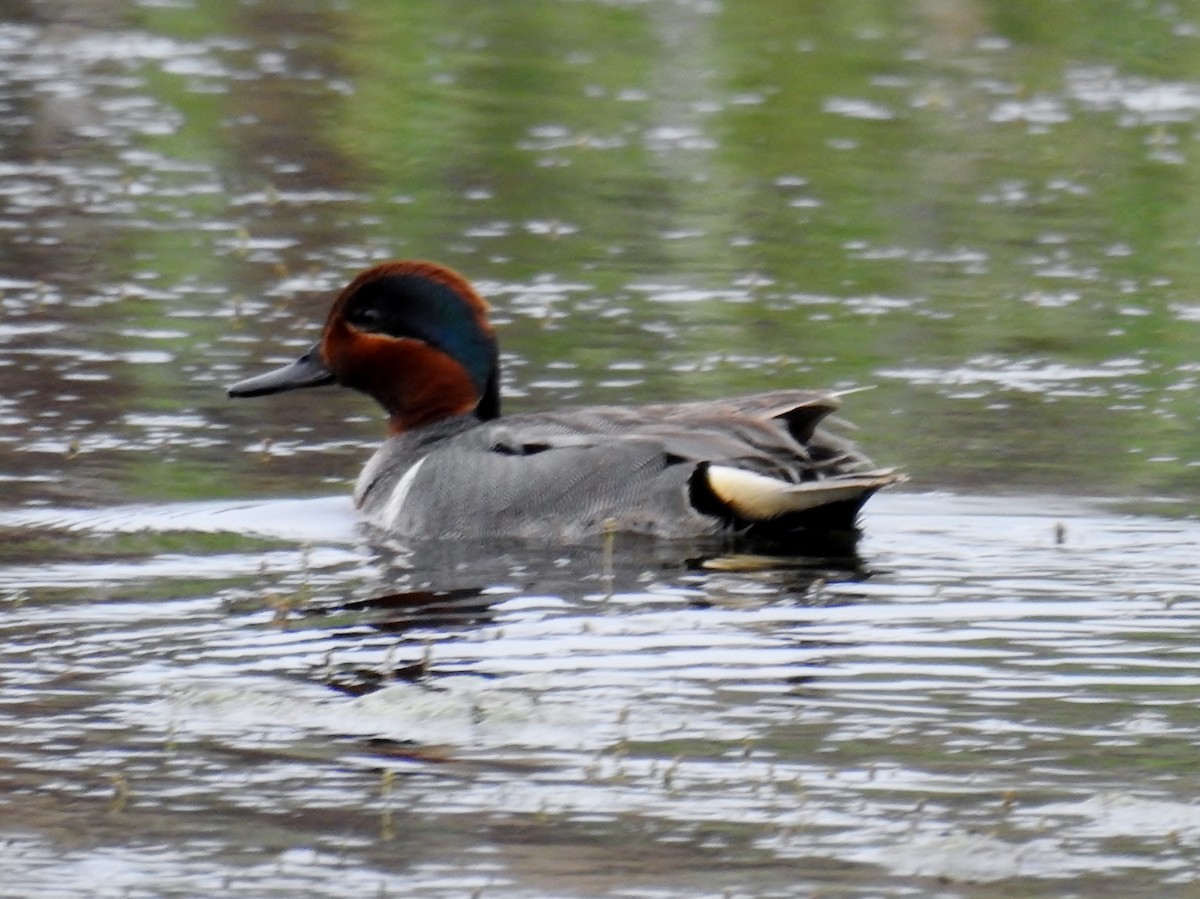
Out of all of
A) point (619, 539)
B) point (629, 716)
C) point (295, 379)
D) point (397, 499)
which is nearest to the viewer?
point (629, 716)

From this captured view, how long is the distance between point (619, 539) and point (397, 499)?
0.86 metres

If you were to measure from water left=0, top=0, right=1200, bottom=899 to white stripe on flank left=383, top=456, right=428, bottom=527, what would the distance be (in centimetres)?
17

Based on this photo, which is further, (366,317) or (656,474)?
(366,317)

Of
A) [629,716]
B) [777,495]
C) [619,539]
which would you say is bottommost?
[619,539]

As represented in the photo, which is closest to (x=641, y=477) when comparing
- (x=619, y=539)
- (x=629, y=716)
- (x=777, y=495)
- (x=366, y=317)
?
(x=619, y=539)

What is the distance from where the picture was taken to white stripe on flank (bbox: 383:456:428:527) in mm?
9695

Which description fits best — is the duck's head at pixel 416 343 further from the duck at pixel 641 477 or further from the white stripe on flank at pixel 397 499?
the white stripe on flank at pixel 397 499

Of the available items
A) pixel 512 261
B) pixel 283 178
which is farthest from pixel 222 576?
pixel 283 178

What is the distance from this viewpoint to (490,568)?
9047 millimetres

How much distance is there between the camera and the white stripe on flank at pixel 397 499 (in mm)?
9695

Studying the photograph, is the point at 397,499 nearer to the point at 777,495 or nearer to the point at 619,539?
the point at 619,539

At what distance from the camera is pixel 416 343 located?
10.3 meters

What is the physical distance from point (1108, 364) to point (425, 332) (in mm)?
A: 3763

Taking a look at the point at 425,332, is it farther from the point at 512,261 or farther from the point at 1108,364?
the point at 512,261
